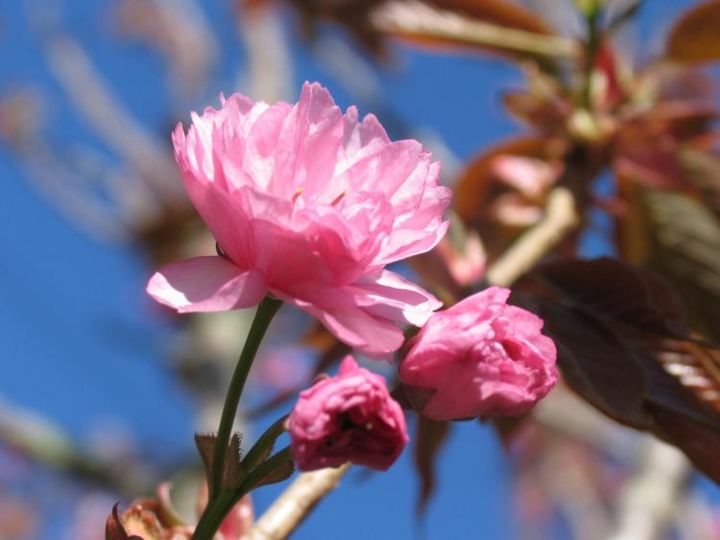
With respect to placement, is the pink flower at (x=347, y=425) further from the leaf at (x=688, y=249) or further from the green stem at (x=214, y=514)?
the leaf at (x=688, y=249)

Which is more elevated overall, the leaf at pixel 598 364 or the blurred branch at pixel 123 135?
the leaf at pixel 598 364

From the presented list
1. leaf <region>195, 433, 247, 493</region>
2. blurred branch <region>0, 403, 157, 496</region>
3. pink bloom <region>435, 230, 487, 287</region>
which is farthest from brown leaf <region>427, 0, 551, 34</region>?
blurred branch <region>0, 403, 157, 496</region>

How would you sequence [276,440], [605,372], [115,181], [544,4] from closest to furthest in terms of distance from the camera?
[276,440]
[605,372]
[544,4]
[115,181]

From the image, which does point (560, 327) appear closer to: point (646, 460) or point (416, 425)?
point (416, 425)

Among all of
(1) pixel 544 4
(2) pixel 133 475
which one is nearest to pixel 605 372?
(2) pixel 133 475

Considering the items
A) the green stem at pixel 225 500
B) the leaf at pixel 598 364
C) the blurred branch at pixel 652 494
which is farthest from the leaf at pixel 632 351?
the blurred branch at pixel 652 494

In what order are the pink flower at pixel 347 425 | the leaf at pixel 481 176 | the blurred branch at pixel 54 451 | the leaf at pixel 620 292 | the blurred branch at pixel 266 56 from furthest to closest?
1. the blurred branch at pixel 266 56
2. the blurred branch at pixel 54 451
3. the leaf at pixel 481 176
4. the leaf at pixel 620 292
5. the pink flower at pixel 347 425
